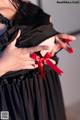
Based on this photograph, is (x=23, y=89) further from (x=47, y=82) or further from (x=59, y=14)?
(x=59, y=14)

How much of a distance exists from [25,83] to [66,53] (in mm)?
718

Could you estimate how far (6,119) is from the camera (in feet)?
2.28

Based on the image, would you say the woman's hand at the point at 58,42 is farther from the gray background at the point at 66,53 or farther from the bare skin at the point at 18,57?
the gray background at the point at 66,53

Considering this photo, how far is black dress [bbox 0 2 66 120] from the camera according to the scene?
2.28ft

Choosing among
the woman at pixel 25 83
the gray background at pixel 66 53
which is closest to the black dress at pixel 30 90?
the woman at pixel 25 83

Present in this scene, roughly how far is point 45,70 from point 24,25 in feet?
0.51

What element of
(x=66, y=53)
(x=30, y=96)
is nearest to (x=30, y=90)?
(x=30, y=96)

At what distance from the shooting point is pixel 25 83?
714mm

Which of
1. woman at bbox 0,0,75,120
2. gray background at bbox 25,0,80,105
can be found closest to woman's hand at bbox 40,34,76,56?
woman at bbox 0,0,75,120

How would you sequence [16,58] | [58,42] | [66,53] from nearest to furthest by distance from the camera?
[16,58] < [58,42] < [66,53]

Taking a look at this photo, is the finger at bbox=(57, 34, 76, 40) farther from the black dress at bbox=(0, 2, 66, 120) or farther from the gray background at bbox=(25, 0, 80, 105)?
the gray background at bbox=(25, 0, 80, 105)

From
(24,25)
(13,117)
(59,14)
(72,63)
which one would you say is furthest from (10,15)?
(72,63)

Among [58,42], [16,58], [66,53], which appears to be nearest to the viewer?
[16,58]

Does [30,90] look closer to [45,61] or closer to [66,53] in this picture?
[45,61]
